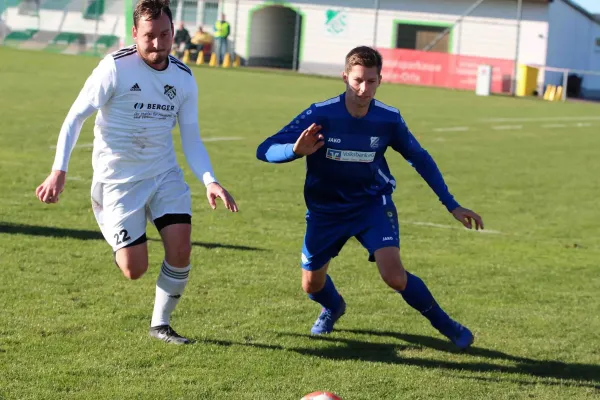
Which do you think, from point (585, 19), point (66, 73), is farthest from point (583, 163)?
point (585, 19)

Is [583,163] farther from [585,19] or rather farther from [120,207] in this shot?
[585,19]

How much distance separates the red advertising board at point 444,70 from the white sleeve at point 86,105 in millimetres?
36187

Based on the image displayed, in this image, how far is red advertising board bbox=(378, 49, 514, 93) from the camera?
41.6m

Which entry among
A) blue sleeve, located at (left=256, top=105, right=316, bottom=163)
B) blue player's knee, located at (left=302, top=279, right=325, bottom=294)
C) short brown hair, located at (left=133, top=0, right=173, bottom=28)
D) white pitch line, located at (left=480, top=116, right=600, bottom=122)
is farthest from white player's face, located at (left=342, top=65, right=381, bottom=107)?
white pitch line, located at (left=480, top=116, right=600, bottom=122)

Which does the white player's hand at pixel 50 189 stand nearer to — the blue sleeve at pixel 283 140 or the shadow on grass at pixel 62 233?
the blue sleeve at pixel 283 140

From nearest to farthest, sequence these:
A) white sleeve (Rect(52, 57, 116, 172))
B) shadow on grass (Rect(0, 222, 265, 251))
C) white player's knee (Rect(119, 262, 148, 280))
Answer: white sleeve (Rect(52, 57, 116, 172)) → white player's knee (Rect(119, 262, 148, 280)) → shadow on grass (Rect(0, 222, 265, 251))

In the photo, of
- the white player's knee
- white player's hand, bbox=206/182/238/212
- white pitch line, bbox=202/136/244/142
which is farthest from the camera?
white pitch line, bbox=202/136/244/142

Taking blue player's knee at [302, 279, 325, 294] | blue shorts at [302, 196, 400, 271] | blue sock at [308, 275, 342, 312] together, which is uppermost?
blue shorts at [302, 196, 400, 271]

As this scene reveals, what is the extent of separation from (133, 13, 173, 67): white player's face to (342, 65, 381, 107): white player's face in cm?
107

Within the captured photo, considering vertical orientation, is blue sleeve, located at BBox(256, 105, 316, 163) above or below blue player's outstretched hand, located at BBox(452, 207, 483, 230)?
above

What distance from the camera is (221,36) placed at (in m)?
44.1

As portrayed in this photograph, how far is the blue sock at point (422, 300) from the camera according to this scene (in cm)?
630

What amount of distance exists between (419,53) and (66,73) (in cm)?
1682

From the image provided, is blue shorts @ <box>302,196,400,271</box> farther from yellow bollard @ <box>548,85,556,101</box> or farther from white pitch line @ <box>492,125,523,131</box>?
yellow bollard @ <box>548,85,556,101</box>
